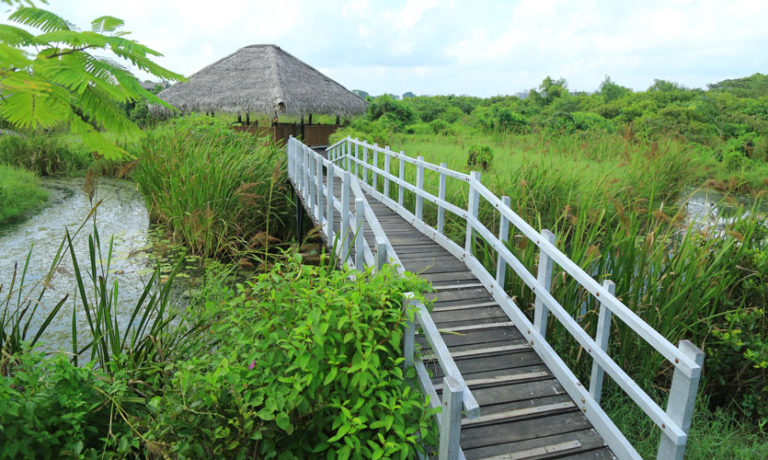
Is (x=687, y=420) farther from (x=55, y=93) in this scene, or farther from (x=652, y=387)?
(x=55, y=93)

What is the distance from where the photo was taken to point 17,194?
1320 cm

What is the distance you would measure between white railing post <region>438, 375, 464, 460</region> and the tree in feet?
6.31

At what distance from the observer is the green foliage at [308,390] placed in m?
2.71

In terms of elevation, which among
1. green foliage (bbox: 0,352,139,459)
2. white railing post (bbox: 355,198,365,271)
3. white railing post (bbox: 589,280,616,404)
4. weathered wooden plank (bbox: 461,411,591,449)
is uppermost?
white railing post (bbox: 355,198,365,271)

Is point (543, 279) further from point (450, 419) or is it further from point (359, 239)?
point (450, 419)

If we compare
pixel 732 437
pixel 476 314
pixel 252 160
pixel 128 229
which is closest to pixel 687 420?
pixel 732 437

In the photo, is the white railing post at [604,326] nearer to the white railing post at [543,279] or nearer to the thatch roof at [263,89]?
the white railing post at [543,279]

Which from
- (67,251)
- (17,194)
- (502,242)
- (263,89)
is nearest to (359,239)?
(502,242)

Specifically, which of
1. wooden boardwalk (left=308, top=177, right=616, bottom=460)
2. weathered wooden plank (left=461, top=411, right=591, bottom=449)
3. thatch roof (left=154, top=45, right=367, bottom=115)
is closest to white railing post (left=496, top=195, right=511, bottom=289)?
wooden boardwalk (left=308, top=177, right=616, bottom=460)

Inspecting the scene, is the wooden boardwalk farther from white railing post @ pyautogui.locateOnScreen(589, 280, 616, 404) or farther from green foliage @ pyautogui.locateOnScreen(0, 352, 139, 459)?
green foliage @ pyautogui.locateOnScreen(0, 352, 139, 459)

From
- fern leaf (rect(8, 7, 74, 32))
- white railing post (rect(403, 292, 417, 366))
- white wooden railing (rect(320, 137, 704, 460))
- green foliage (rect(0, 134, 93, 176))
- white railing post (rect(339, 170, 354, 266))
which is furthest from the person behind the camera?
green foliage (rect(0, 134, 93, 176))

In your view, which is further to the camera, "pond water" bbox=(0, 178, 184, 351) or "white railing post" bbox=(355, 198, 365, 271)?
"pond water" bbox=(0, 178, 184, 351)

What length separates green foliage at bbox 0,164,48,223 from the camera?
40.8ft

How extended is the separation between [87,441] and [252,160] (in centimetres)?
785
